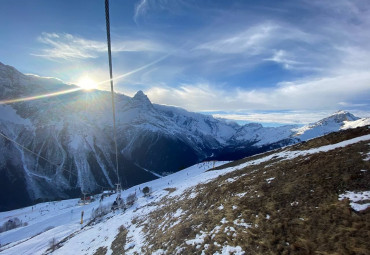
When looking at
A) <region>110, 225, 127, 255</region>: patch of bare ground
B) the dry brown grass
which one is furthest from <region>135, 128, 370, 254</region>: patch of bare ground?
the dry brown grass

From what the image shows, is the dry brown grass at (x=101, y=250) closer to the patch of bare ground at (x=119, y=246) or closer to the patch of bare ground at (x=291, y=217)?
the patch of bare ground at (x=119, y=246)

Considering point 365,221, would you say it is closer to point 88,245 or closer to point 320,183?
point 320,183

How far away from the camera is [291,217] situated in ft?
36.1

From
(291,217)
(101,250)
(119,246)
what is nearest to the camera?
(291,217)

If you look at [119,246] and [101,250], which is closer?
[119,246]

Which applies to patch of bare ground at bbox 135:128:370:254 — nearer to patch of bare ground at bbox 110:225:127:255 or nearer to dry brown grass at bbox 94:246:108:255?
patch of bare ground at bbox 110:225:127:255

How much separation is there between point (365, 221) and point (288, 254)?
11.6 ft

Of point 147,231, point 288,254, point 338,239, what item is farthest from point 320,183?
point 147,231

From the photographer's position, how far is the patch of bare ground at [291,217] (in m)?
8.86

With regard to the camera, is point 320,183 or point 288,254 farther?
point 320,183

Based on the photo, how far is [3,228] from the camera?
97.3 m

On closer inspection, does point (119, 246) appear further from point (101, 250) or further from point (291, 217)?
point (291, 217)

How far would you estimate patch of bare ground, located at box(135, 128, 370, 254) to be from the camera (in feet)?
29.1

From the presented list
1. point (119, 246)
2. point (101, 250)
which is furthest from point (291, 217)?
point (101, 250)
